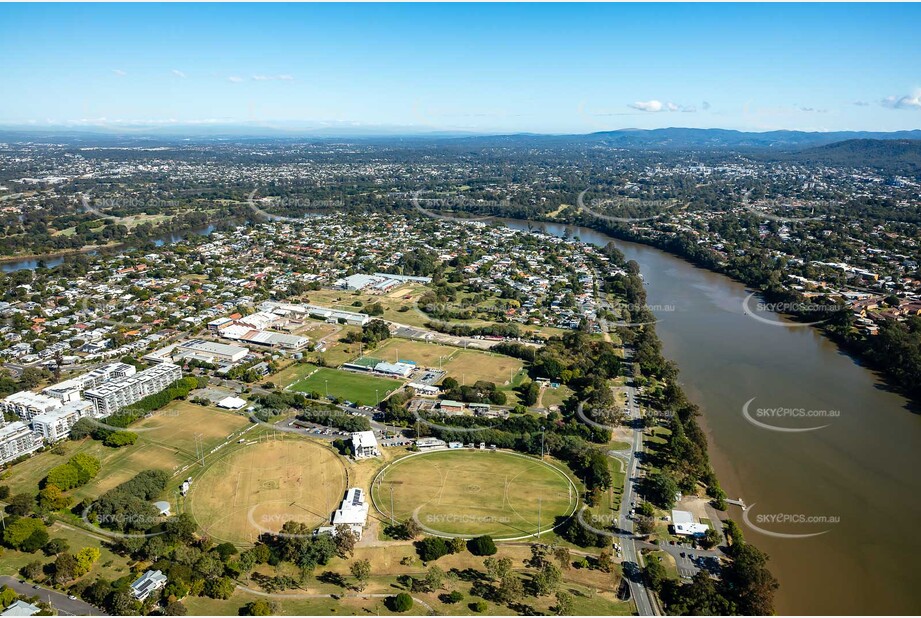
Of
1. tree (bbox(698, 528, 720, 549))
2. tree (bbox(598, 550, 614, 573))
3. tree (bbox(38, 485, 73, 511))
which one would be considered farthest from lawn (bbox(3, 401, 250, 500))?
tree (bbox(698, 528, 720, 549))

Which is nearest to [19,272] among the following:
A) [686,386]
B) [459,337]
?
[459,337]

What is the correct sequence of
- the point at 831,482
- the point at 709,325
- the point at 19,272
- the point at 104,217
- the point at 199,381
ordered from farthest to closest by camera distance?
the point at 104,217 < the point at 19,272 < the point at 709,325 < the point at 199,381 < the point at 831,482

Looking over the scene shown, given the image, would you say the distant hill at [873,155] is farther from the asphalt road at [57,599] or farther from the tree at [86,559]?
the asphalt road at [57,599]

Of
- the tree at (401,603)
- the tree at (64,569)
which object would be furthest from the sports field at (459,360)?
the tree at (64,569)

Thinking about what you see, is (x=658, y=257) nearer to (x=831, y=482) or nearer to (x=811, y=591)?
(x=831, y=482)

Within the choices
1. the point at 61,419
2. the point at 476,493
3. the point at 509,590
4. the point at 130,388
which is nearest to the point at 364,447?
the point at 476,493

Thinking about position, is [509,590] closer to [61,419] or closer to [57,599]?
[57,599]
